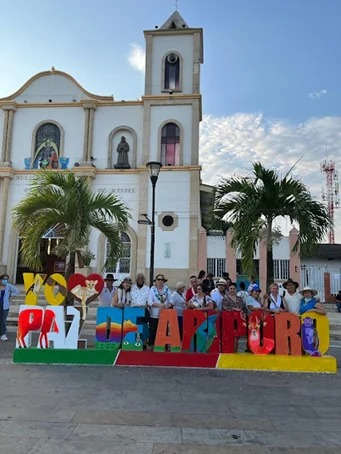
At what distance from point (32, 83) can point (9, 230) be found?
866cm

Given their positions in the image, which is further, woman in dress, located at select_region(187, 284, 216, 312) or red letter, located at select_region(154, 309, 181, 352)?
woman in dress, located at select_region(187, 284, 216, 312)

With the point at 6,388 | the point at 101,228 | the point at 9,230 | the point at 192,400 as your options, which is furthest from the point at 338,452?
the point at 9,230

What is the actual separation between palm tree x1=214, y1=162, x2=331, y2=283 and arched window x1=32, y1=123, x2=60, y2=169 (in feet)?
47.7

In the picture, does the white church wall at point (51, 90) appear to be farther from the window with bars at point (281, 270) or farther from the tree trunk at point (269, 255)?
the tree trunk at point (269, 255)

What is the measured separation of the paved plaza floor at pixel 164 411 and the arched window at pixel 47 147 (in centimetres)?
1717

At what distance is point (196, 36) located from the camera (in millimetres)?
23281

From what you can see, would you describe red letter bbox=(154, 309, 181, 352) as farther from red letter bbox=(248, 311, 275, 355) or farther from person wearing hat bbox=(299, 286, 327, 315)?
person wearing hat bbox=(299, 286, 327, 315)

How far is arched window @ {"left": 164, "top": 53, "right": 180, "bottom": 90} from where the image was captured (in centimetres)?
2314

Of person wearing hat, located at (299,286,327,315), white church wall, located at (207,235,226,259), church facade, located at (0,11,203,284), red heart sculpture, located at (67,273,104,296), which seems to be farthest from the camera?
white church wall, located at (207,235,226,259)

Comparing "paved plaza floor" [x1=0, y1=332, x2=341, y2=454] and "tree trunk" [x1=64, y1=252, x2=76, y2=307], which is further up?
"tree trunk" [x1=64, y1=252, x2=76, y2=307]

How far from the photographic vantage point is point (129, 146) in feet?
75.1

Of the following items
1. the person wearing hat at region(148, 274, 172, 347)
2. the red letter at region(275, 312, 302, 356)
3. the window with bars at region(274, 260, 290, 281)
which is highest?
the window with bars at region(274, 260, 290, 281)

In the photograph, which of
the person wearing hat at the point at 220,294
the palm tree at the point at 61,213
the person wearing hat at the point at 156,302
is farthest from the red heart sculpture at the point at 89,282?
the person wearing hat at the point at 220,294

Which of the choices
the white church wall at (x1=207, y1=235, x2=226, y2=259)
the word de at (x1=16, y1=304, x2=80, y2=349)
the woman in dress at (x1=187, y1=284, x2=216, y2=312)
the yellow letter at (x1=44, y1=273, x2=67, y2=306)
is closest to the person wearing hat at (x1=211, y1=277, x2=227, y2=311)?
the woman in dress at (x1=187, y1=284, x2=216, y2=312)
